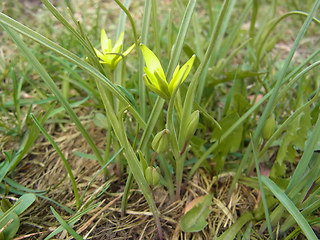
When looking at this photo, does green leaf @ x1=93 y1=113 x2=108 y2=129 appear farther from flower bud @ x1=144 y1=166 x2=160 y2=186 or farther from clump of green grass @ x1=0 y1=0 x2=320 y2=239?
flower bud @ x1=144 y1=166 x2=160 y2=186

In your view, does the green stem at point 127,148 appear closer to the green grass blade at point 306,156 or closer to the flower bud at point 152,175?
the flower bud at point 152,175

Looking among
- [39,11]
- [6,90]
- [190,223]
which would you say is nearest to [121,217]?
[190,223]

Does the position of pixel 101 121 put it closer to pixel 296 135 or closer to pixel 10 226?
pixel 10 226

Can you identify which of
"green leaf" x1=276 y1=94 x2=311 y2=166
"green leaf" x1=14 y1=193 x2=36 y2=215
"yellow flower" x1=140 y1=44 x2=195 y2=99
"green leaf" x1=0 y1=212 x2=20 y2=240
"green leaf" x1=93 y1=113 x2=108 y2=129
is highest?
"yellow flower" x1=140 y1=44 x2=195 y2=99

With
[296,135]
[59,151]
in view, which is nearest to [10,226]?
[59,151]

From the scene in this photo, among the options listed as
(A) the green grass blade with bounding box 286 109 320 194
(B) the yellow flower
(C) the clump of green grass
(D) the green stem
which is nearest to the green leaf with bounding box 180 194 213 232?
(C) the clump of green grass

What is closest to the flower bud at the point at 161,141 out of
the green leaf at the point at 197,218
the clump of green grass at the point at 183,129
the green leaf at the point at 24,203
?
the clump of green grass at the point at 183,129

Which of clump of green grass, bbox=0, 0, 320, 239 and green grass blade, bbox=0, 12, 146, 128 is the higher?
green grass blade, bbox=0, 12, 146, 128
